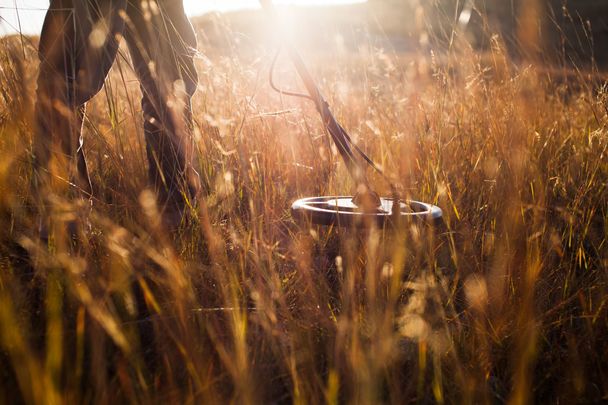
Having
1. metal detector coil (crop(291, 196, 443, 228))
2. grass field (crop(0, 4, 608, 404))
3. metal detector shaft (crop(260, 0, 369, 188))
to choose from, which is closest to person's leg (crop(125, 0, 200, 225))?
grass field (crop(0, 4, 608, 404))

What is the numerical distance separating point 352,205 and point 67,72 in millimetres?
978

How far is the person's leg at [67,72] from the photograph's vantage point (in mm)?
1411

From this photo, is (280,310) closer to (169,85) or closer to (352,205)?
(352,205)

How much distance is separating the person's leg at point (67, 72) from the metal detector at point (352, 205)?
0.52m

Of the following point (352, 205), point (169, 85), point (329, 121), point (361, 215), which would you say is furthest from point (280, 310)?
point (169, 85)

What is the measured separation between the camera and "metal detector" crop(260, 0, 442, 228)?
4.72 ft

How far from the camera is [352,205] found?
64.9 inches

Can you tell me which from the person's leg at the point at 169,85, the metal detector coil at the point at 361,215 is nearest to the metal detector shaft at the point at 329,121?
the metal detector coil at the point at 361,215

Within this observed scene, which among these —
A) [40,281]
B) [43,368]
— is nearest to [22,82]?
[40,281]

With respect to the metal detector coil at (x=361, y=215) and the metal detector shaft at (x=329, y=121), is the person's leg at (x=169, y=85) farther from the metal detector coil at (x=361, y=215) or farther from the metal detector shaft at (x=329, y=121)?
the metal detector coil at (x=361, y=215)

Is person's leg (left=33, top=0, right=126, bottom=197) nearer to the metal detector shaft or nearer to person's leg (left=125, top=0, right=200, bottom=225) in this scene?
person's leg (left=125, top=0, right=200, bottom=225)

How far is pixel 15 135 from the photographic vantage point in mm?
1554

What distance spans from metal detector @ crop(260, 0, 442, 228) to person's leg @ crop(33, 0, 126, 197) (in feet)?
1.70

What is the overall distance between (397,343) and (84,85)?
3.86ft
